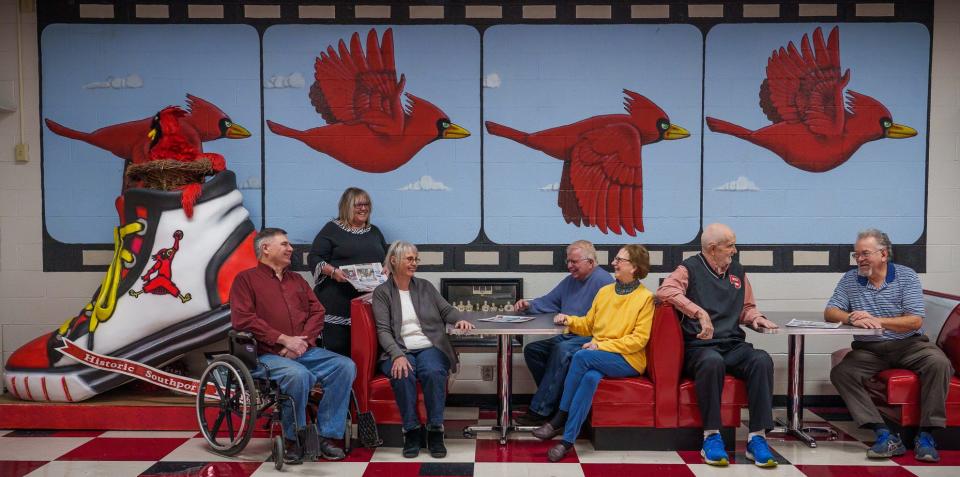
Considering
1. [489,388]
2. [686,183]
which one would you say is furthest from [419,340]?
[686,183]

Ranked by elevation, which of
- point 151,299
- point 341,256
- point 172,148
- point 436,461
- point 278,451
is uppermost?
point 172,148

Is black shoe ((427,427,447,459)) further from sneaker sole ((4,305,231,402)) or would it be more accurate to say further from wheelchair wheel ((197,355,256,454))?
sneaker sole ((4,305,231,402))

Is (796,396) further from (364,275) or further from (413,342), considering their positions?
(364,275)

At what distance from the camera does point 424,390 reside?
3.84 m

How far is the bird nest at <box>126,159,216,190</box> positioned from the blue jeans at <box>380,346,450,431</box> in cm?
174

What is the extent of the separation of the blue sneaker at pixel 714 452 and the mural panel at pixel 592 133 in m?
1.56

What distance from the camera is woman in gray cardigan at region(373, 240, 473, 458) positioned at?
150 inches

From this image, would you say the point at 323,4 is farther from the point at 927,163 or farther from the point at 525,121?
the point at 927,163

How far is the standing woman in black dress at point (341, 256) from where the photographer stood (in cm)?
458

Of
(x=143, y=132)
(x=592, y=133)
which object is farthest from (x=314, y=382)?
(x=592, y=133)

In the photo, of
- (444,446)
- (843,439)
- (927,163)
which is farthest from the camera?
(927,163)

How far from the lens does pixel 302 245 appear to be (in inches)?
195

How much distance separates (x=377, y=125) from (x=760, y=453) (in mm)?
3010

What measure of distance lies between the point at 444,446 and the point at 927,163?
3.63 meters
